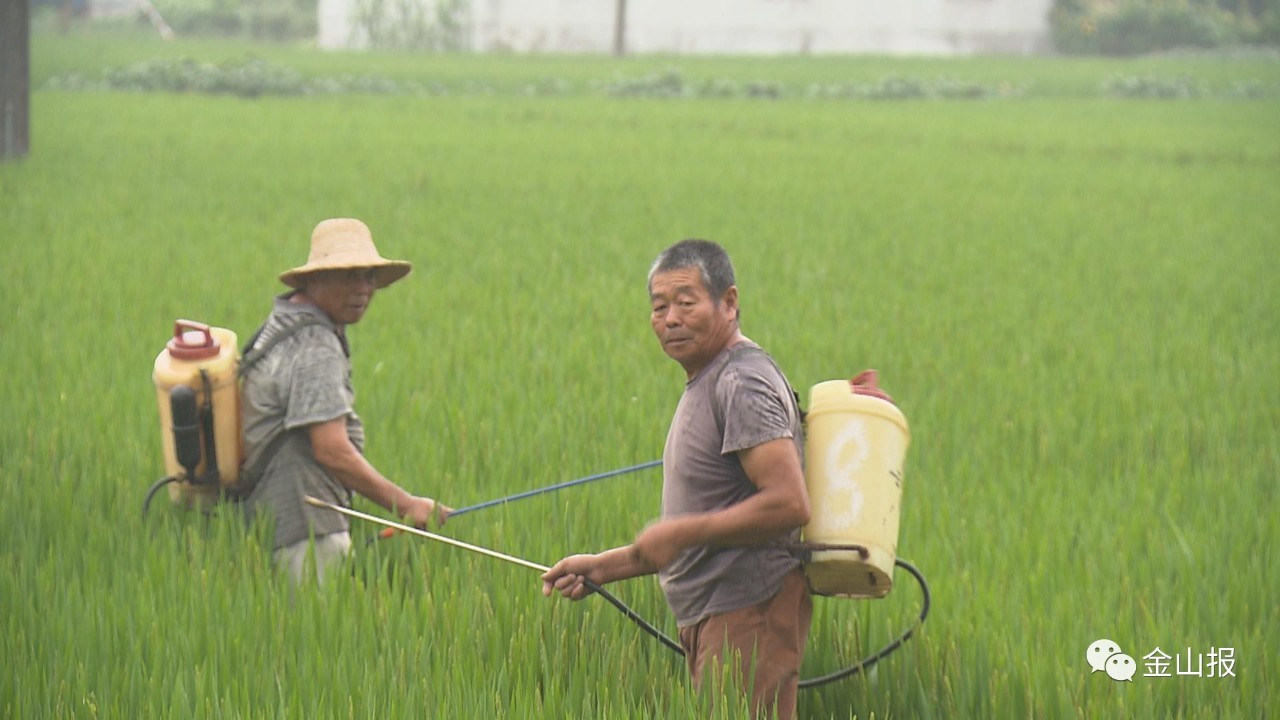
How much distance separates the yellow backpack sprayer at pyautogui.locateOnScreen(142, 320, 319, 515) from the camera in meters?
3.57

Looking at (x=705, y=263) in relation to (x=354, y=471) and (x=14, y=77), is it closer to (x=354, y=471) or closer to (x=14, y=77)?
(x=354, y=471)

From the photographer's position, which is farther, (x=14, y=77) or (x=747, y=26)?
(x=747, y=26)

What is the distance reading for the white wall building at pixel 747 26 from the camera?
143ft

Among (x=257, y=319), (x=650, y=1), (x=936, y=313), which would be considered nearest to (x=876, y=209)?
(x=936, y=313)

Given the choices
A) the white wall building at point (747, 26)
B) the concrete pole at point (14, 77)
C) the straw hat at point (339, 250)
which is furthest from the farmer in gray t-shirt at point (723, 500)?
the white wall building at point (747, 26)

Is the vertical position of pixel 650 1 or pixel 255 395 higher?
pixel 650 1

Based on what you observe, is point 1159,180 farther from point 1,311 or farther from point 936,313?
point 1,311

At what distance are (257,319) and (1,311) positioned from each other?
109 centimetres

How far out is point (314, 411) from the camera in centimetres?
360

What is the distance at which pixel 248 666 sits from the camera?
3027mm

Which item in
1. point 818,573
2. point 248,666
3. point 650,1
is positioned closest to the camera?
point 818,573

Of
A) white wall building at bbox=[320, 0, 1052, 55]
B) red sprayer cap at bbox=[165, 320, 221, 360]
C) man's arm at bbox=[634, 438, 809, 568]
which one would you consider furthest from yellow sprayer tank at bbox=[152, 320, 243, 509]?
white wall building at bbox=[320, 0, 1052, 55]

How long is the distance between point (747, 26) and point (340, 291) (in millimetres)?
41691

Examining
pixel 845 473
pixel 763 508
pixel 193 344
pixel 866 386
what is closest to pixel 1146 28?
pixel 193 344
